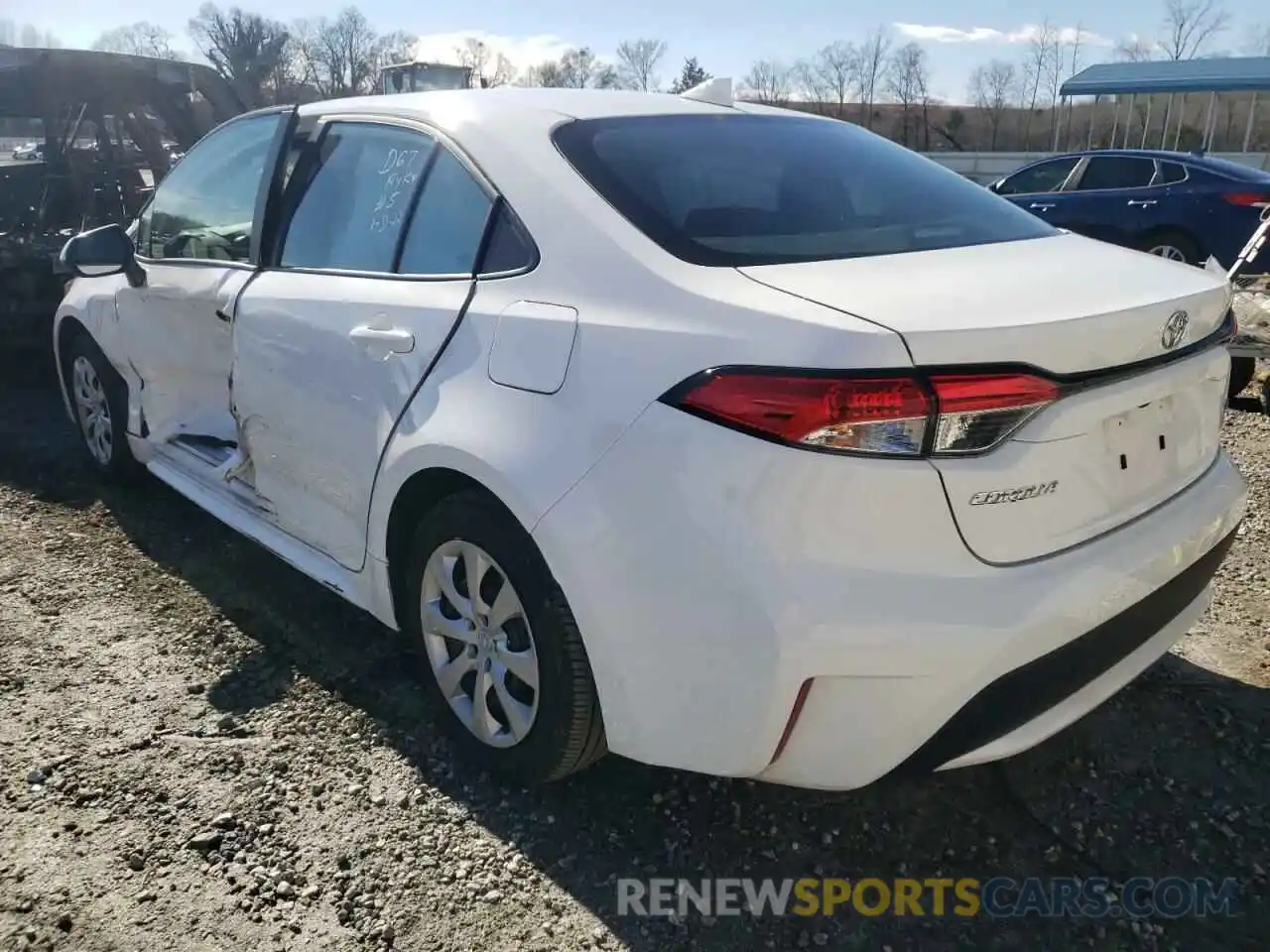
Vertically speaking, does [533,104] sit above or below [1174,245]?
above

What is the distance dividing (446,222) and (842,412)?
126 centimetres

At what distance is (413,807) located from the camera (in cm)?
245

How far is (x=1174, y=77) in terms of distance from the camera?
29.2 metres

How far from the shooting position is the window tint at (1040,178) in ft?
35.0

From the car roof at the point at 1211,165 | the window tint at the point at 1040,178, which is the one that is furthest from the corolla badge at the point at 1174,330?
the window tint at the point at 1040,178

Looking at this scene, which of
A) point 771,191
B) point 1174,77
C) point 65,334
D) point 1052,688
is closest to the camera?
point 1052,688

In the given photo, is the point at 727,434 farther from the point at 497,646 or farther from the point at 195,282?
the point at 195,282

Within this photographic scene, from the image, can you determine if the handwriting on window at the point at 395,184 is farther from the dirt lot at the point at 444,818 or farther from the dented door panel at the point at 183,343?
the dirt lot at the point at 444,818

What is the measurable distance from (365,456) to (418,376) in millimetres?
316

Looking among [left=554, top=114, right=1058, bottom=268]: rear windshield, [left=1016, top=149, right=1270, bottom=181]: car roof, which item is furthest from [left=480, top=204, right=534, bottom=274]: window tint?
[left=1016, top=149, right=1270, bottom=181]: car roof

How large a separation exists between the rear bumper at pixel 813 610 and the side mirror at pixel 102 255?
2.65m

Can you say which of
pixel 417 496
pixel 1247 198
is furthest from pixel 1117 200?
pixel 417 496

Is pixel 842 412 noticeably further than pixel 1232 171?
No

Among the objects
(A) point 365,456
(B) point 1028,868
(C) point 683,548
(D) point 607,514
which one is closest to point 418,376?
(A) point 365,456
